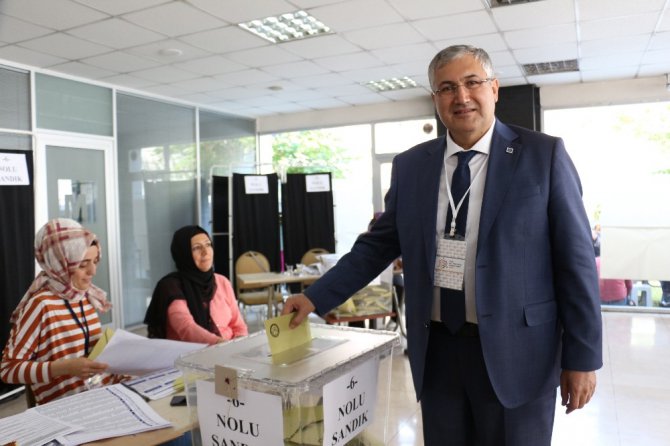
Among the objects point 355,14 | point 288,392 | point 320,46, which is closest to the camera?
point 288,392

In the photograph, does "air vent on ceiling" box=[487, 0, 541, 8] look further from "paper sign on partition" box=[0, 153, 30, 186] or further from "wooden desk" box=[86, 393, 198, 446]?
"paper sign on partition" box=[0, 153, 30, 186]

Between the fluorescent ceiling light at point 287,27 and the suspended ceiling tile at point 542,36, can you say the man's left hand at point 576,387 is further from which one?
the suspended ceiling tile at point 542,36

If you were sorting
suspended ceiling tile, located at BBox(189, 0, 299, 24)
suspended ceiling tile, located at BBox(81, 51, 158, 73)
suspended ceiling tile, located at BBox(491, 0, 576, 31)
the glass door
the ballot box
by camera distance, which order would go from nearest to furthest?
the ballot box < suspended ceiling tile, located at BBox(189, 0, 299, 24) < suspended ceiling tile, located at BBox(491, 0, 576, 31) < suspended ceiling tile, located at BBox(81, 51, 158, 73) < the glass door

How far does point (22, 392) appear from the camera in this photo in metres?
4.35

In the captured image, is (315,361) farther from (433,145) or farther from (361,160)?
(361,160)

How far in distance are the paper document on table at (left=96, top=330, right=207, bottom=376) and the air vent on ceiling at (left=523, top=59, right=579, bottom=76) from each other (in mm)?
5317

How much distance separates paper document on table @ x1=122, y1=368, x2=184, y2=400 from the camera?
1.59 metres

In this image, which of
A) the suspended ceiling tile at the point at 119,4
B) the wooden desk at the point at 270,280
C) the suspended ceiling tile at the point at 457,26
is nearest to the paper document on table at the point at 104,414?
the suspended ceiling tile at the point at 119,4

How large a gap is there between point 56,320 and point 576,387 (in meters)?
1.76

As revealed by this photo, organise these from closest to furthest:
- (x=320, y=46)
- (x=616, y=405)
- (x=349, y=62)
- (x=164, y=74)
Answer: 1. (x=616, y=405)
2. (x=320, y=46)
3. (x=349, y=62)
4. (x=164, y=74)

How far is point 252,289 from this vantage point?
21.4 ft

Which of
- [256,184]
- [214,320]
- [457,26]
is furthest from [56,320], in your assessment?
[256,184]

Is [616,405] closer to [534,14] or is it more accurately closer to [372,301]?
[372,301]

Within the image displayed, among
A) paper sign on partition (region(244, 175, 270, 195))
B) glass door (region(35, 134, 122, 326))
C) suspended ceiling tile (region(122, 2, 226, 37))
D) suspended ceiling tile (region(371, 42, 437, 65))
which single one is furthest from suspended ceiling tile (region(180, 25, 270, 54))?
paper sign on partition (region(244, 175, 270, 195))
